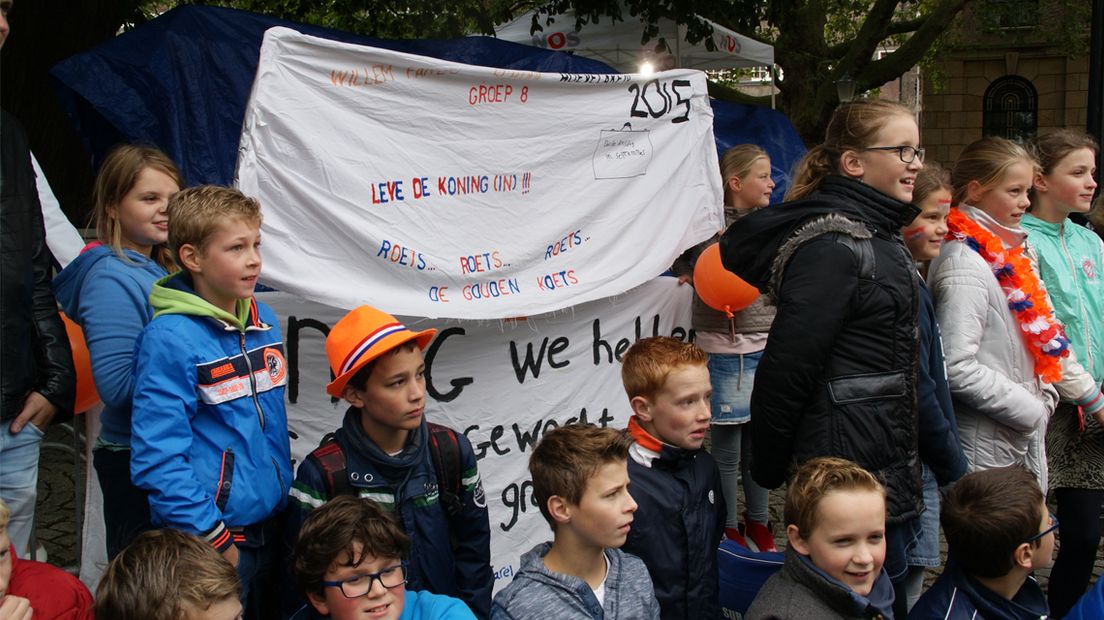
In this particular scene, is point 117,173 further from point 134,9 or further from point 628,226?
point 134,9

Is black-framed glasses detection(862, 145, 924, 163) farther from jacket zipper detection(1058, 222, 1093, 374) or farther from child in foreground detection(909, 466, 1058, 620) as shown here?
jacket zipper detection(1058, 222, 1093, 374)

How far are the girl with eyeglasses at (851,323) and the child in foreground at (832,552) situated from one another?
0.69 feet

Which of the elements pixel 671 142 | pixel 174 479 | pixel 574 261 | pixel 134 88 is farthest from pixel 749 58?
pixel 174 479

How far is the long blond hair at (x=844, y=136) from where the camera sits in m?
3.13

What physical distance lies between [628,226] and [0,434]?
257cm

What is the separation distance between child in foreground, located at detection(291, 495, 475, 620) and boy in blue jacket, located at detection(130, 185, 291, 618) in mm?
327

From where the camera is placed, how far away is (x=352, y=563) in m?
2.48

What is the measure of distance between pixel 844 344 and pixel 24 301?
2.25 meters

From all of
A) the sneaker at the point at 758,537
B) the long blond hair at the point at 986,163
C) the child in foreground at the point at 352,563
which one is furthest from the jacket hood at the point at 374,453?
the long blond hair at the point at 986,163

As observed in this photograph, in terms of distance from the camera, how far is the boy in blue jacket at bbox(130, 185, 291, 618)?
2689 millimetres

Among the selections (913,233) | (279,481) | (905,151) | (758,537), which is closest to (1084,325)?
(913,233)

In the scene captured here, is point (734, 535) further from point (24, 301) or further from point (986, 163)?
point (24, 301)

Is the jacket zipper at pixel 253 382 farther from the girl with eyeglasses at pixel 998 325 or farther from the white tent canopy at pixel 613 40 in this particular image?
the white tent canopy at pixel 613 40

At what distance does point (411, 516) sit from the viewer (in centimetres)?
289
